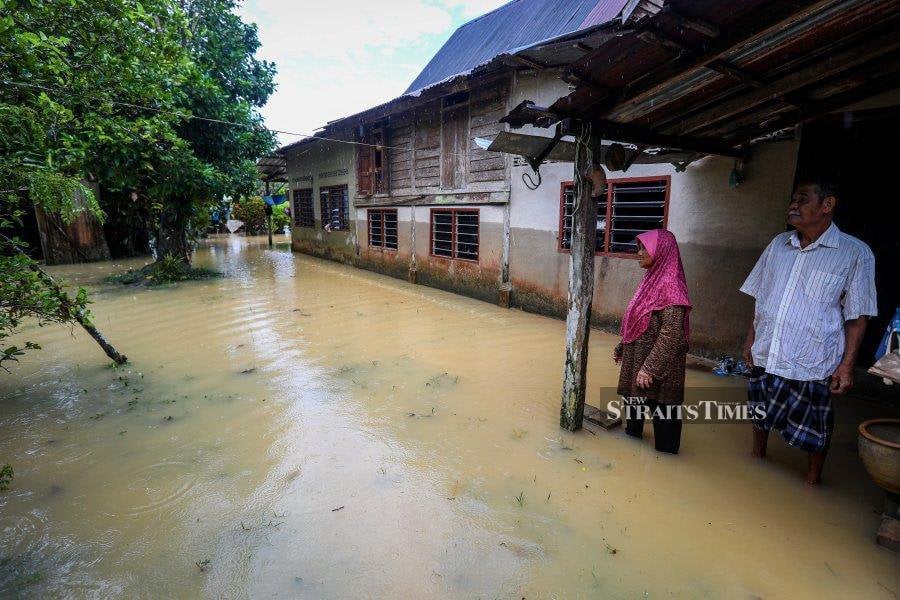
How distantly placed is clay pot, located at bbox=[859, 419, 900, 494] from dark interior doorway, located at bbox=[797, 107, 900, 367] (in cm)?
233

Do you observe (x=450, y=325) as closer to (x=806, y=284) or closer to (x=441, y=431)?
(x=441, y=431)

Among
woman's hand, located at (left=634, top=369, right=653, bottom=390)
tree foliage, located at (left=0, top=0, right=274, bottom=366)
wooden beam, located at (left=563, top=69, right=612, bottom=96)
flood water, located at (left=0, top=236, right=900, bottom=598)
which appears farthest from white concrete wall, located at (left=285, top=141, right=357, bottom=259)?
woman's hand, located at (left=634, top=369, right=653, bottom=390)

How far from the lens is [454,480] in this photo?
3252 mm

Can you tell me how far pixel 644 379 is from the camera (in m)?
3.22

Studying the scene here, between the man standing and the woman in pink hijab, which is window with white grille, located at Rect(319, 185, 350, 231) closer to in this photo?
the woman in pink hijab

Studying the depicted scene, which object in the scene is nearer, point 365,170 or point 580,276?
point 580,276

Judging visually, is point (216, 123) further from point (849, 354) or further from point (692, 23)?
point (849, 354)

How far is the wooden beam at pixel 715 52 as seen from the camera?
2064mm

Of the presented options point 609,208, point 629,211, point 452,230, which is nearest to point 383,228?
point 452,230

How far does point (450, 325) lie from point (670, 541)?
17.1ft

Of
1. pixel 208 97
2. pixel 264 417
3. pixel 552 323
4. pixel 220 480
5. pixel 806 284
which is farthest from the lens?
pixel 208 97

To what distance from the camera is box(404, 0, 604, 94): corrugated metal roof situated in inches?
424

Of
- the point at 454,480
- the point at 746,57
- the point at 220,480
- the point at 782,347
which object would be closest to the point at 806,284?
the point at 782,347

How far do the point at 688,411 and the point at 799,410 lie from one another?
1.41 metres
